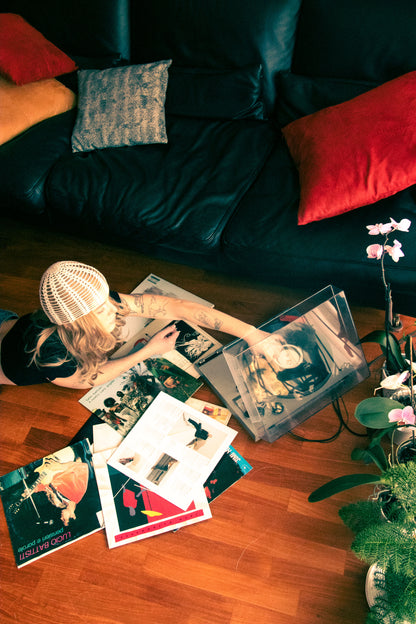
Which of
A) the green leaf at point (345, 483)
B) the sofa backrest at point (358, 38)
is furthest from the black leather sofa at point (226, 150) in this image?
the green leaf at point (345, 483)

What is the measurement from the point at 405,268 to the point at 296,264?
329 mm

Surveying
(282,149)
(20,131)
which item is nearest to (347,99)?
(282,149)

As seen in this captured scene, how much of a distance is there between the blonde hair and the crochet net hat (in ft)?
0.10

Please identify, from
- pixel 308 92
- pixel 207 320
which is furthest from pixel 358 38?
pixel 207 320

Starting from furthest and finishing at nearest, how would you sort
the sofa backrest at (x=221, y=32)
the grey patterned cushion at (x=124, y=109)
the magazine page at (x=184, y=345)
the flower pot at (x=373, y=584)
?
the grey patterned cushion at (x=124, y=109)
the sofa backrest at (x=221, y=32)
the magazine page at (x=184, y=345)
the flower pot at (x=373, y=584)

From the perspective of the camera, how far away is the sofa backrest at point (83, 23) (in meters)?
1.84

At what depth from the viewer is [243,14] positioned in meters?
1.63

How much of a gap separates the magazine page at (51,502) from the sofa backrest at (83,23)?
172 cm

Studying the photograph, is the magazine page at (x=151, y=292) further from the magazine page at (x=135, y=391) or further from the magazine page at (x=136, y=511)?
the magazine page at (x=136, y=511)

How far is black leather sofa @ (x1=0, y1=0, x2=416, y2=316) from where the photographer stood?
4.62 feet

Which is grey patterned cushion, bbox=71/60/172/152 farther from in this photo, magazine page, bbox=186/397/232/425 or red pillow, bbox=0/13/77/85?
magazine page, bbox=186/397/232/425

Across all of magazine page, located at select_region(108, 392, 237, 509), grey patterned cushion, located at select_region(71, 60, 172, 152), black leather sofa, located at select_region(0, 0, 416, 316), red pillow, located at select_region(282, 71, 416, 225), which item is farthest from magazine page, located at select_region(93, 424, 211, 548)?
grey patterned cushion, located at select_region(71, 60, 172, 152)

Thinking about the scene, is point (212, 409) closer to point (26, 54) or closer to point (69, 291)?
point (69, 291)

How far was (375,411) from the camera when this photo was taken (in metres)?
0.96
